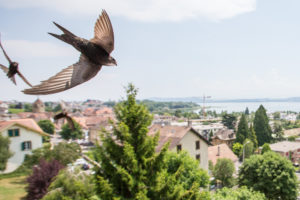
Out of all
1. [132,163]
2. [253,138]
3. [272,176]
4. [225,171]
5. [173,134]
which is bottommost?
[253,138]

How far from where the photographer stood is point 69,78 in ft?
2.06

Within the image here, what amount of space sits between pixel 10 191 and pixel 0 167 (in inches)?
182

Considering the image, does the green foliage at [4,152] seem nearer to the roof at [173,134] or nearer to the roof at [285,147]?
the roof at [173,134]

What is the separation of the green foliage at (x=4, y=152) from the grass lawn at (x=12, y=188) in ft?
5.74

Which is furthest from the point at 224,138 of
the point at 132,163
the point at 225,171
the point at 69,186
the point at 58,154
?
Answer: the point at 132,163

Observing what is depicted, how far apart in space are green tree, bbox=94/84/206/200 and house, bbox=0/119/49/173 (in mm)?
19722

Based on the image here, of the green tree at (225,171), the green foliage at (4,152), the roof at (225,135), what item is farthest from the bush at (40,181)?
the roof at (225,135)

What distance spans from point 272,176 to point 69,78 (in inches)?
923

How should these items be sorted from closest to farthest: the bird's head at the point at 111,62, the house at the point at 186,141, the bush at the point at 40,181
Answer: the bird's head at the point at 111,62 → the bush at the point at 40,181 → the house at the point at 186,141

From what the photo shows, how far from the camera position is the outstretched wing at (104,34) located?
0.83 m

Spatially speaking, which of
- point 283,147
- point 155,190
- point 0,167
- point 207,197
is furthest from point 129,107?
point 283,147

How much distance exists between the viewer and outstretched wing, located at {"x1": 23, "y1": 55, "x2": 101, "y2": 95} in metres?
0.51

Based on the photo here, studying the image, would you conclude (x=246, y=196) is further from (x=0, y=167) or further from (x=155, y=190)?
(x=0, y=167)

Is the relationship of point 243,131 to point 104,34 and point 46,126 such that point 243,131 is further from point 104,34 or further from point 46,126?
point 104,34
